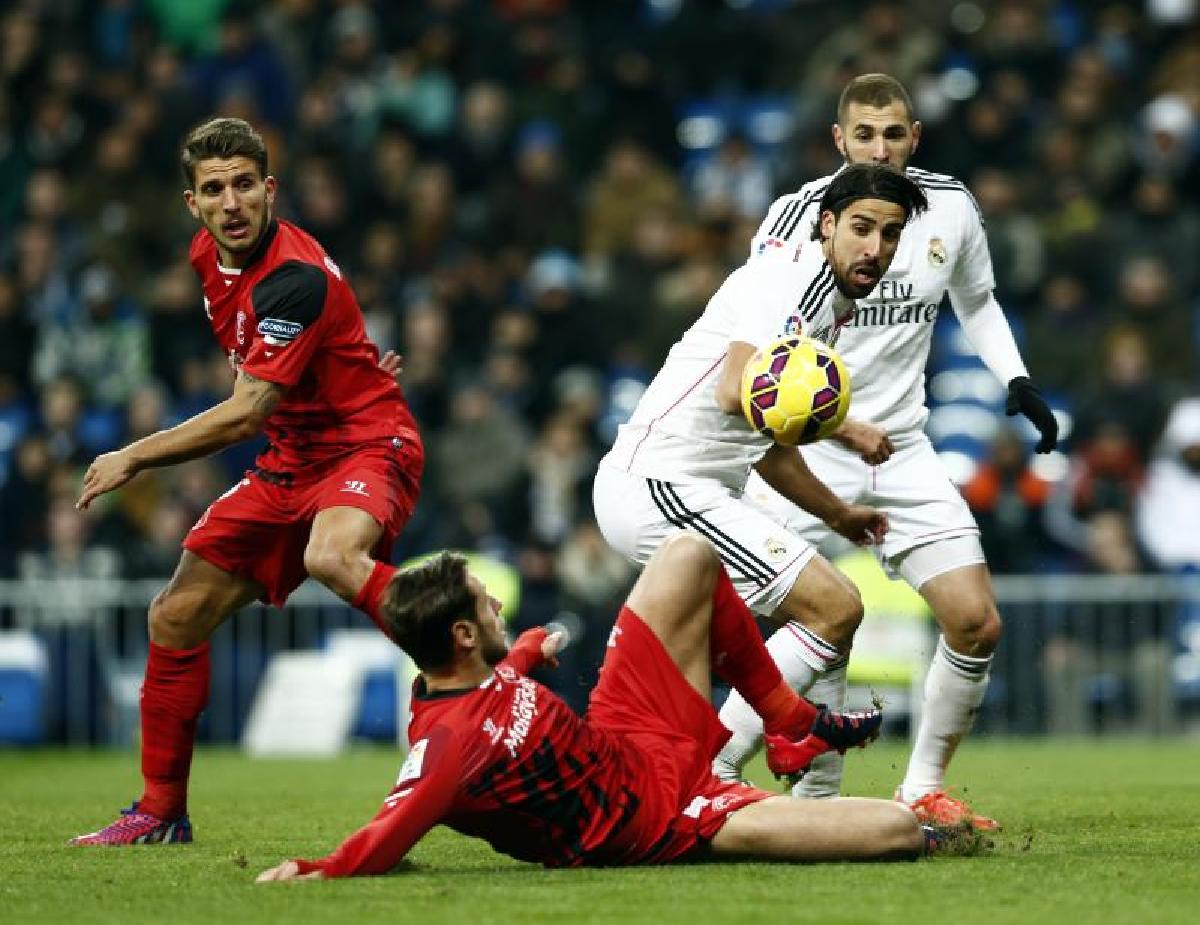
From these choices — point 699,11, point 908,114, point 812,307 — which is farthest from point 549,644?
point 699,11

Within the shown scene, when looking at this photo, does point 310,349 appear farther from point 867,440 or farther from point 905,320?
point 905,320

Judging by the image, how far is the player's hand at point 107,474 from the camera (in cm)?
810

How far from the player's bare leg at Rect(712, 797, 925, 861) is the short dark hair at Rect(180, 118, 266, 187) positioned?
308cm

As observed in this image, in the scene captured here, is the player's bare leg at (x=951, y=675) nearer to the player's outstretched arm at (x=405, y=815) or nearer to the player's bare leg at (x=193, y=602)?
the player's bare leg at (x=193, y=602)

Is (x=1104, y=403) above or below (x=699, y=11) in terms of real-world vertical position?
below

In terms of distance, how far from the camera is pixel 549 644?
761 centimetres

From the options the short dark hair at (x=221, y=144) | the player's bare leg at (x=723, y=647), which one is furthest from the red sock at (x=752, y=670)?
the short dark hair at (x=221, y=144)

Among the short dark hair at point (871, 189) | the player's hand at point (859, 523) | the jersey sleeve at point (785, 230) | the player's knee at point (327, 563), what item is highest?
the short dark hair at point (871, 189)

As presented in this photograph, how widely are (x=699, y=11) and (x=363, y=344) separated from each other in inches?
491

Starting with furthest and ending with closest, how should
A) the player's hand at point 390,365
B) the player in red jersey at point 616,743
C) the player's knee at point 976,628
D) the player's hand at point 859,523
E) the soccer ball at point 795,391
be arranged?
the player's hand at point 390,365
the player's knee at point 976,628
the player's hand at point 859,523
the soccer ball at point 795,391
the player in red jersey at point 616,743

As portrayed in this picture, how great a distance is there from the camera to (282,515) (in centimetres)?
883

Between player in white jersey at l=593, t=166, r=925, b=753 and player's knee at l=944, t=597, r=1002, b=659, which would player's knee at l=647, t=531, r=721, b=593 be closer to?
player in white jersey at l=593, t=166, r=925, b=753

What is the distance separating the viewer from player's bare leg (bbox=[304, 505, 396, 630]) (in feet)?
27.2

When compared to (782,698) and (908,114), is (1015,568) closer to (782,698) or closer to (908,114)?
(908,114)
